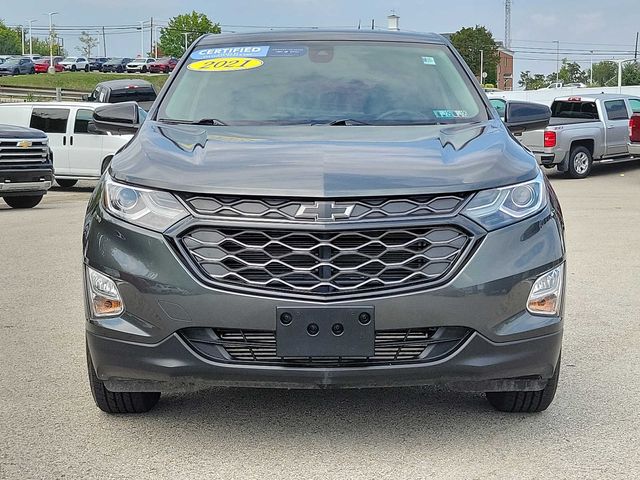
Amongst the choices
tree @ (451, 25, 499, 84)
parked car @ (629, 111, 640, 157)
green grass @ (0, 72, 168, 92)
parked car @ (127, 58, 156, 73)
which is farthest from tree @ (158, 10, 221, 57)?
parked car @ (629, 111, 640, 157)

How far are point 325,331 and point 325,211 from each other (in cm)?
43

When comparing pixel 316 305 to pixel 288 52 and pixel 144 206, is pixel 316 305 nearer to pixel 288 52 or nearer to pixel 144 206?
pixel 144 206

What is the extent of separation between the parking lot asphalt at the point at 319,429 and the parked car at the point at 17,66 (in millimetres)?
68750

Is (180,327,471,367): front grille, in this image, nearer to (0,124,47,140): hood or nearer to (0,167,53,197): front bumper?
(0,167,53,197): front bumper

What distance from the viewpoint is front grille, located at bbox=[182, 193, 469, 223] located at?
379cm

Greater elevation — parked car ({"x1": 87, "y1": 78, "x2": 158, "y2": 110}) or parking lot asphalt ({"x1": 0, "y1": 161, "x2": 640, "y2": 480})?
parking lot asphalt ({"x1": 0, "y1": 161, "x2": 640, "y2": 480})

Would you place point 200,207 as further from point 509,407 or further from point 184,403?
point 509,407

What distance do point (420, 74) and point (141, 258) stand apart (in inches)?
81.8

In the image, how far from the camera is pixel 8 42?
145875 millimetres

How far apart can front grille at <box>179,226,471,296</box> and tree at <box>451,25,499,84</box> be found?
340ft

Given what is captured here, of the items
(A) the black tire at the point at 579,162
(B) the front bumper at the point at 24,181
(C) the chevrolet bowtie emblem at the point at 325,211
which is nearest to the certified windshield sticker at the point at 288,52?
(C) the chevrolet bowtie emblem at the point at 325,211

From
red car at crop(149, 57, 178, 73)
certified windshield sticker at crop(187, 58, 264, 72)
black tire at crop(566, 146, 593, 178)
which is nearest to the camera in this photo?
certified windshield sticker at crop(187, 58, 264, 72)

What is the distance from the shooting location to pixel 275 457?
4.03m

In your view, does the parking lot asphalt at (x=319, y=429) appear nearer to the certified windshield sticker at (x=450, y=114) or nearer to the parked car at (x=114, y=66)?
the certified windshield sticker at (x=450, y=114)
